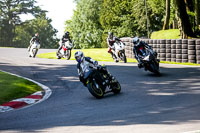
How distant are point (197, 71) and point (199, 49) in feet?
11.6

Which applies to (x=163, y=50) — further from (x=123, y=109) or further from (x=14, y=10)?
(x=14, y=10)

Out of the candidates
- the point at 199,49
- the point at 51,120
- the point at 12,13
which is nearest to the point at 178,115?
the point at 51,120

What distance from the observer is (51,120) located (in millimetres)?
8445

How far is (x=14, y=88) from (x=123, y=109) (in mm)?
5465

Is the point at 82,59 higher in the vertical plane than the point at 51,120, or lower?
higher

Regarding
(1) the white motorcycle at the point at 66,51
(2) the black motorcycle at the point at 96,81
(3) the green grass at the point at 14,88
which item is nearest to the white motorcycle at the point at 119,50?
(1) the white motorcycle at the point at 66,51

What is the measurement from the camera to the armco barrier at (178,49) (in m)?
19.6

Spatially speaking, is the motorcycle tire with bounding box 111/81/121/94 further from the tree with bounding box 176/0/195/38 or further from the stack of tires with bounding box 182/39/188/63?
the tree with bounding box 176/0/195/38

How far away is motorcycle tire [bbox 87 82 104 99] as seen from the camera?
11.0 meters

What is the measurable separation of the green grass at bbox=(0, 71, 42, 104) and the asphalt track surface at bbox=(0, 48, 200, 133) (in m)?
0.77

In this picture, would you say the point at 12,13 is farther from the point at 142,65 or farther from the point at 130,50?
the point at 142,65

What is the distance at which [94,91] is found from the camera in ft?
36.2

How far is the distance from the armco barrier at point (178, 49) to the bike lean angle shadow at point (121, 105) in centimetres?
402

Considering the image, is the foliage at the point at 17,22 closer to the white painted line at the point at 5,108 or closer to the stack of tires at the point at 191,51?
the stack of tires at the point at 191,51
